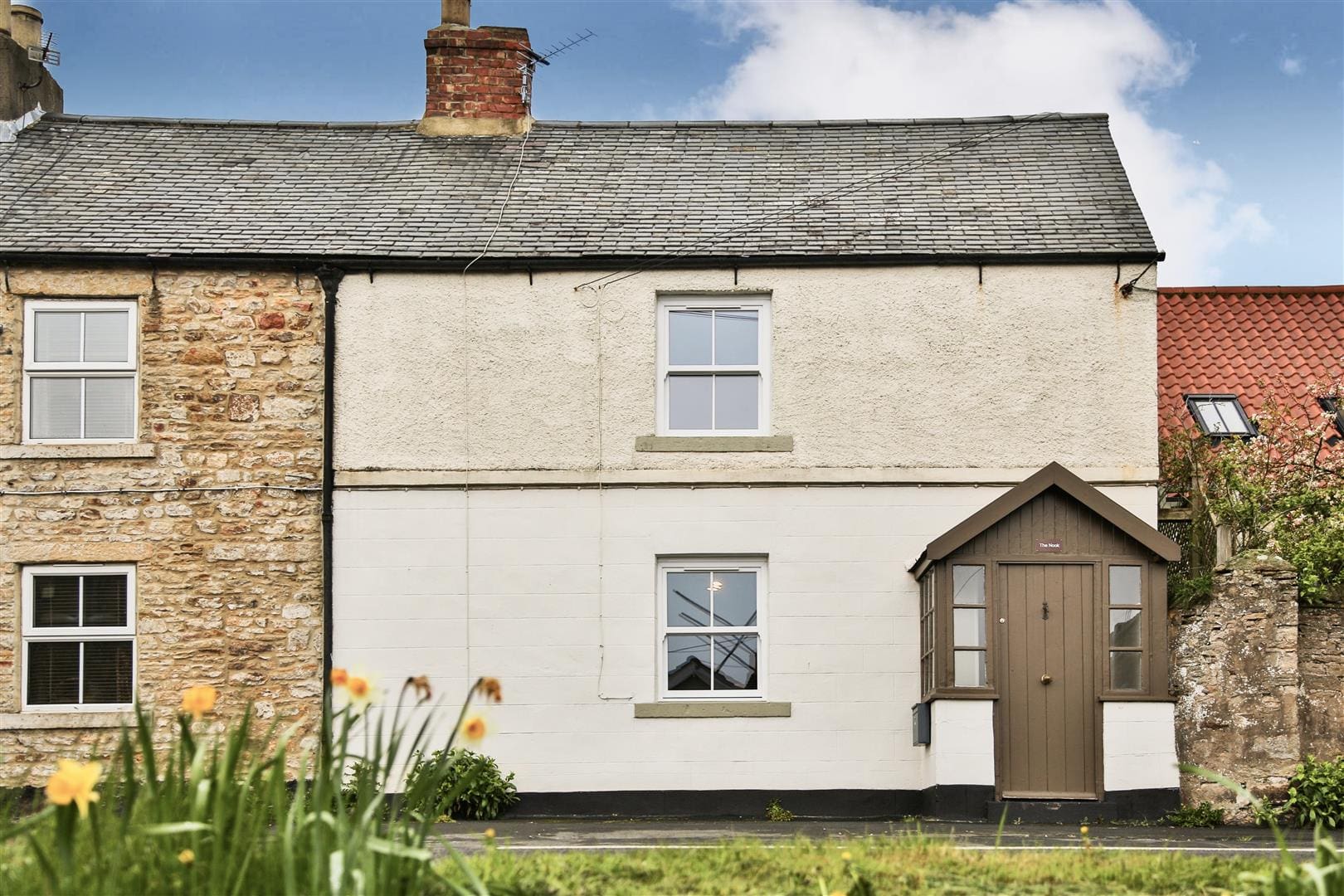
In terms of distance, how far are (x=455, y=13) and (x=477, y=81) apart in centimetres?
100

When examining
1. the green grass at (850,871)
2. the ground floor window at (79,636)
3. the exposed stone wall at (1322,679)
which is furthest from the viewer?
the ground floor window at (79,636)

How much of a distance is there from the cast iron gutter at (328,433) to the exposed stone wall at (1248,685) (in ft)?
27.0

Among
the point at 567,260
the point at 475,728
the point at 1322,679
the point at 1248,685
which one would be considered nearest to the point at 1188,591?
the point at 1248,685

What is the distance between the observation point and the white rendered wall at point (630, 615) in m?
16.3

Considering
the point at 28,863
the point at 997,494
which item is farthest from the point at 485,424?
the point at 28,863

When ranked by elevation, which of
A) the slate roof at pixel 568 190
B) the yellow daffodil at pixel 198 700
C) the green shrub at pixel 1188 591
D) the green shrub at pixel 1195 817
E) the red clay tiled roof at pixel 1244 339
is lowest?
the green shrub at pixel 1195 817

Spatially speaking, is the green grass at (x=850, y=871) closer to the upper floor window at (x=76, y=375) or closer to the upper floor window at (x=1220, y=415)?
the upper floor window at (x=1220, y=415)

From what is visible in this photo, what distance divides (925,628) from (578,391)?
13.7ft

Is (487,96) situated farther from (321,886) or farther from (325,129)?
(321,886)

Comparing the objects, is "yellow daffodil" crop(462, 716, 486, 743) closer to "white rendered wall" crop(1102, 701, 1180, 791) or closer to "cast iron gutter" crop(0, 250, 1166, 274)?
"white rendered wall" crop(1102, 701, 1180, 791)

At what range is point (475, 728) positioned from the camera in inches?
220

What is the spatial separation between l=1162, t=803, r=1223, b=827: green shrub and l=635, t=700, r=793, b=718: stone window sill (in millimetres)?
3673

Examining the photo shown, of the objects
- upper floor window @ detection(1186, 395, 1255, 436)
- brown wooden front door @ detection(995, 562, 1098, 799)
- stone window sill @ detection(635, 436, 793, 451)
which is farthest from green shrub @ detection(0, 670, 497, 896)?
upper floor window @ detection(1186, 395, 1255, 436)

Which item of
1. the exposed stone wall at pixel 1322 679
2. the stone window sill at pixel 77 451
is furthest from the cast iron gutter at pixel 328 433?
the exposed stone wall at pixel 1322 679
